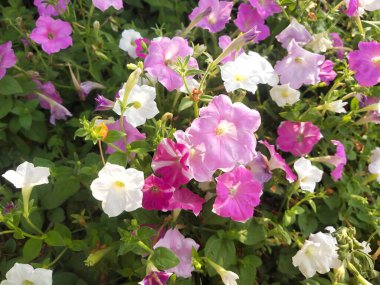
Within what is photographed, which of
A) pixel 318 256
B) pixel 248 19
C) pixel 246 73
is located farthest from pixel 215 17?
pixel 318 256

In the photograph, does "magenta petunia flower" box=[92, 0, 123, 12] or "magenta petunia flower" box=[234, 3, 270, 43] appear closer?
"magenta petunia flower" box=[92, 0, 123, 12]

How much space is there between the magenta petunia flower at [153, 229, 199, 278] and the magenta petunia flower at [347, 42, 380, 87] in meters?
0.79

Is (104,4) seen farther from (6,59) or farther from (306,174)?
(306,174)

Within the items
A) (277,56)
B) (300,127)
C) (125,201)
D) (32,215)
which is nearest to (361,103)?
(300,127)

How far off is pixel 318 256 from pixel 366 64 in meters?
0.65

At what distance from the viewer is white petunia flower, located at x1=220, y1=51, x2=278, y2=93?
4.59 ft

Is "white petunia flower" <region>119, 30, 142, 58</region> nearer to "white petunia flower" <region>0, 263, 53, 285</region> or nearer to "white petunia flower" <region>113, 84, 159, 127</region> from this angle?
"white petunia flower" <region>113, 84, 159, 127</region>

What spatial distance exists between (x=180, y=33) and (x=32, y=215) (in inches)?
32.9

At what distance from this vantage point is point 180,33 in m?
1.75

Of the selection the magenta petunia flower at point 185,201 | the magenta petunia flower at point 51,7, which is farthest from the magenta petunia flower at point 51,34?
the magenta petunia flower at point 185,201

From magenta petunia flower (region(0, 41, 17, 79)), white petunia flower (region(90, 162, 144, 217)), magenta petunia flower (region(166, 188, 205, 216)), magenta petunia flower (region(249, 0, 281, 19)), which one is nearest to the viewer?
white petunia flower (region(90, 162, 144, 217))

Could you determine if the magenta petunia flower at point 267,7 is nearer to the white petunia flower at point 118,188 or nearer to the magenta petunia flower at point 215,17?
the magenta petunia flower at point 215,17

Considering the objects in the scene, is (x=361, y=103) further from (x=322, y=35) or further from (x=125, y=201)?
(x=125, y=201)

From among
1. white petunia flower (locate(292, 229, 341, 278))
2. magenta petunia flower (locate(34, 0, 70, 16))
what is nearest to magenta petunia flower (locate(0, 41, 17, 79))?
magenta petunia flower (locate(34, 0, 70, 16))
